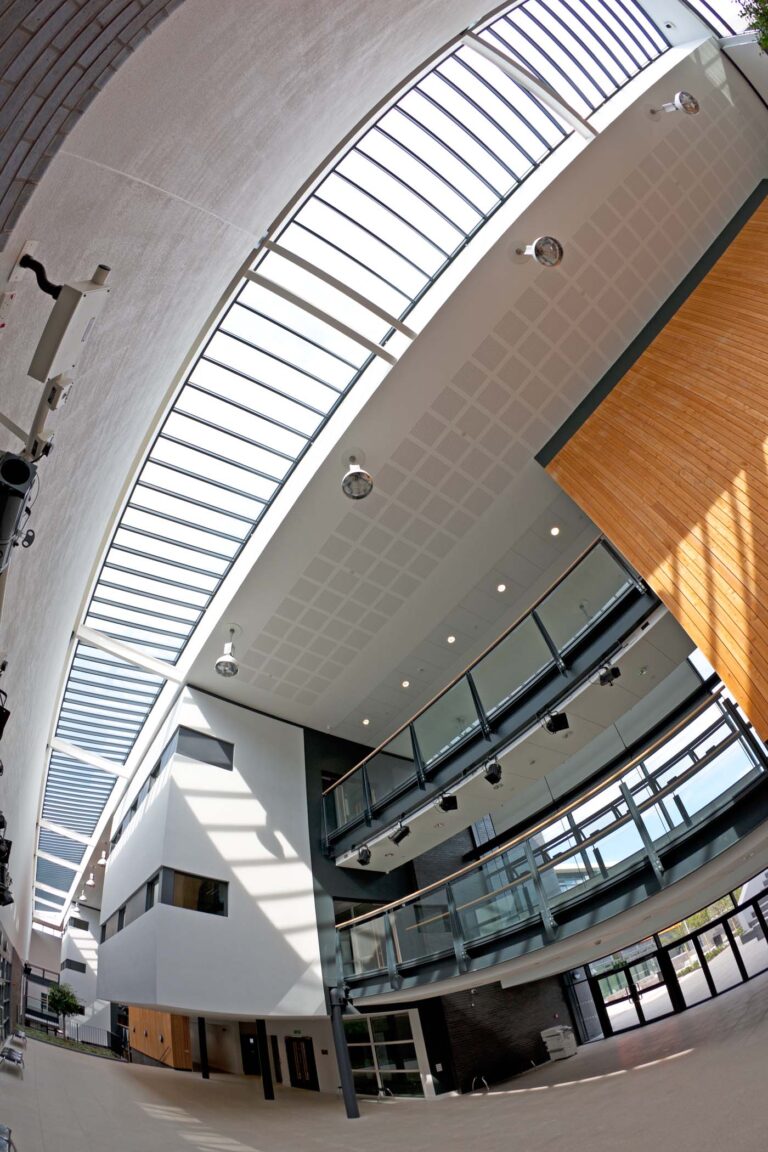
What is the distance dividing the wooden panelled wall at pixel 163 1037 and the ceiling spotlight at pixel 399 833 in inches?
346

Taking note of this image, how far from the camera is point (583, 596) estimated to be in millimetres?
10422

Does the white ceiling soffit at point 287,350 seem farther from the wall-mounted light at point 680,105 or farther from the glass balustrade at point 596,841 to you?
the glass balustrade at point 596,841

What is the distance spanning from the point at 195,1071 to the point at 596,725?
15.2m

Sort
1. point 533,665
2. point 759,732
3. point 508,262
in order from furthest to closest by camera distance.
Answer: point 533,665 < point 508,262 < point 759,732

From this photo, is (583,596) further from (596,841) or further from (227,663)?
(227,663)

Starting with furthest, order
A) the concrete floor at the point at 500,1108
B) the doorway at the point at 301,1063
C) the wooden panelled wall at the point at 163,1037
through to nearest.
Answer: the wooden panelled wall at the point at 163,1037 < the doorway at the point at 301,1063 < the concrete floor at the point at 500,1108

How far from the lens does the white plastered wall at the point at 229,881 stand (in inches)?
471

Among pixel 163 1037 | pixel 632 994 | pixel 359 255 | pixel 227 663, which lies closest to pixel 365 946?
pixel 227 663

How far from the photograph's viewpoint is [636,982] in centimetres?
1490

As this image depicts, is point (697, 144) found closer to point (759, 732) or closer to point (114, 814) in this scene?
point (759, 732)

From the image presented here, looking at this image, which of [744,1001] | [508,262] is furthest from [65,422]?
[744,1001]

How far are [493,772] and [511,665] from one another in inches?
74.8

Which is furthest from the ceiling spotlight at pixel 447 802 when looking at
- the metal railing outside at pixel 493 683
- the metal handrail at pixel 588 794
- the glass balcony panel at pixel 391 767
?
the metal handrail at pixel 588 794

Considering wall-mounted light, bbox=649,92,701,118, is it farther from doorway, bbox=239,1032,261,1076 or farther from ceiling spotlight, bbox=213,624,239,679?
doorway, bbox=239,1032,261,1076
